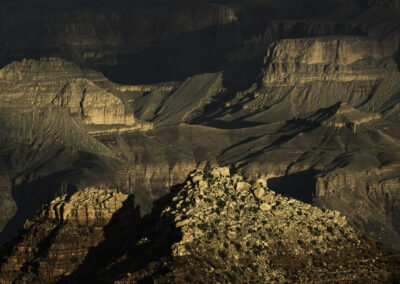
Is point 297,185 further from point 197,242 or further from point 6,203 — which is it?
point 197,242

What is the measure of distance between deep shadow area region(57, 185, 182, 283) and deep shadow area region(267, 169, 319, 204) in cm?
13045

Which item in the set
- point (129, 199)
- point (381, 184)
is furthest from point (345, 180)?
point (129, 199)

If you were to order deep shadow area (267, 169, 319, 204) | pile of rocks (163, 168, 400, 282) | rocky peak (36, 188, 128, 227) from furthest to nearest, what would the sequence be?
deep shadow area (267, 169, 319, 204), rocky peak (36, 188, 128, 227), pile of rocks (163, 168, 400, 282)

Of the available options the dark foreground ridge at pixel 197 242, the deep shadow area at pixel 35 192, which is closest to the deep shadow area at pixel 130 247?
the dark foreground ridge at pixel 197 242

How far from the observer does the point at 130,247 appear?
126ft

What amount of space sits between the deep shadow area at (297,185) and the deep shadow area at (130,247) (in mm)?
130445

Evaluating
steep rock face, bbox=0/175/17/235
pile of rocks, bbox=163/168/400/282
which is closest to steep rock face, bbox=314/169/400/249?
steep rock face, bbox=0/175/17/235

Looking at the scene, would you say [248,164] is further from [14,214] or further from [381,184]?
[14,214]

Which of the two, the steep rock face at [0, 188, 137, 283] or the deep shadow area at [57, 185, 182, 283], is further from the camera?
the steep rock face at [0, 188, 137, 283]

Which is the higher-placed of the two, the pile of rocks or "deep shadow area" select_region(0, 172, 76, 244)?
the pile of rocks

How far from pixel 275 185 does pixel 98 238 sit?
144m

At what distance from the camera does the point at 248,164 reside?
195 m

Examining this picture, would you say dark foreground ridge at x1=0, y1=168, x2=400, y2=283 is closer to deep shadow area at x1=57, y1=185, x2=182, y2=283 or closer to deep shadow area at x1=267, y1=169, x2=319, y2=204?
deep shadow area at x1=57, y1=185, x2=182, y2=283

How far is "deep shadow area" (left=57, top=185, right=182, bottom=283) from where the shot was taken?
3553cm
